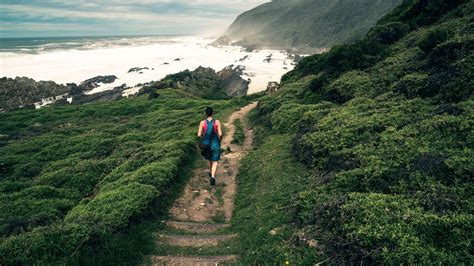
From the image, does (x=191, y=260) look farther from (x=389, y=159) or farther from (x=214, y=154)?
(x=389, y=159)

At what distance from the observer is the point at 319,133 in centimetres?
1551

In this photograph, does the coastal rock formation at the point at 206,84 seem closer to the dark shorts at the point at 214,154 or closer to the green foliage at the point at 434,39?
the green foliage at the point at 434,39

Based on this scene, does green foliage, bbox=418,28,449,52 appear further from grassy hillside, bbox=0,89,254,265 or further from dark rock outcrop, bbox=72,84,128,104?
dark rock outcrop, bbox=72,84,128,104

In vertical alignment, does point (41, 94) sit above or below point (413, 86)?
below

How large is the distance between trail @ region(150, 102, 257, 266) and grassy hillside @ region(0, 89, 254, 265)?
103 centimetres

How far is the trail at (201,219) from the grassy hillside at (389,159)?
A: 2.91 ft

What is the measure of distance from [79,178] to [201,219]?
9.35m

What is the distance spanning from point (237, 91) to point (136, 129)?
36.6 meters

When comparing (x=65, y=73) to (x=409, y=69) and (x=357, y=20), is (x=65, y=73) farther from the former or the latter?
(x=357, y=20)

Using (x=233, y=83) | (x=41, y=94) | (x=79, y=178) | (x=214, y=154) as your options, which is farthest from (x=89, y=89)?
(x=214, y=154)

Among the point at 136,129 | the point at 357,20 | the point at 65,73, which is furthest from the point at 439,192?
the point at 357,20

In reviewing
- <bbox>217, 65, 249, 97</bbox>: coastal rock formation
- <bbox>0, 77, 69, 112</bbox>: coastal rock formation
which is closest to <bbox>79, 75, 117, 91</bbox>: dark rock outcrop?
<bbox>0, 77, 69, 112</bbox>: coastal rock formation

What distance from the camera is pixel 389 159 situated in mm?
10477

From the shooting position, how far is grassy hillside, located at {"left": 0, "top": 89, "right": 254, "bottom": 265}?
8.83 metres
